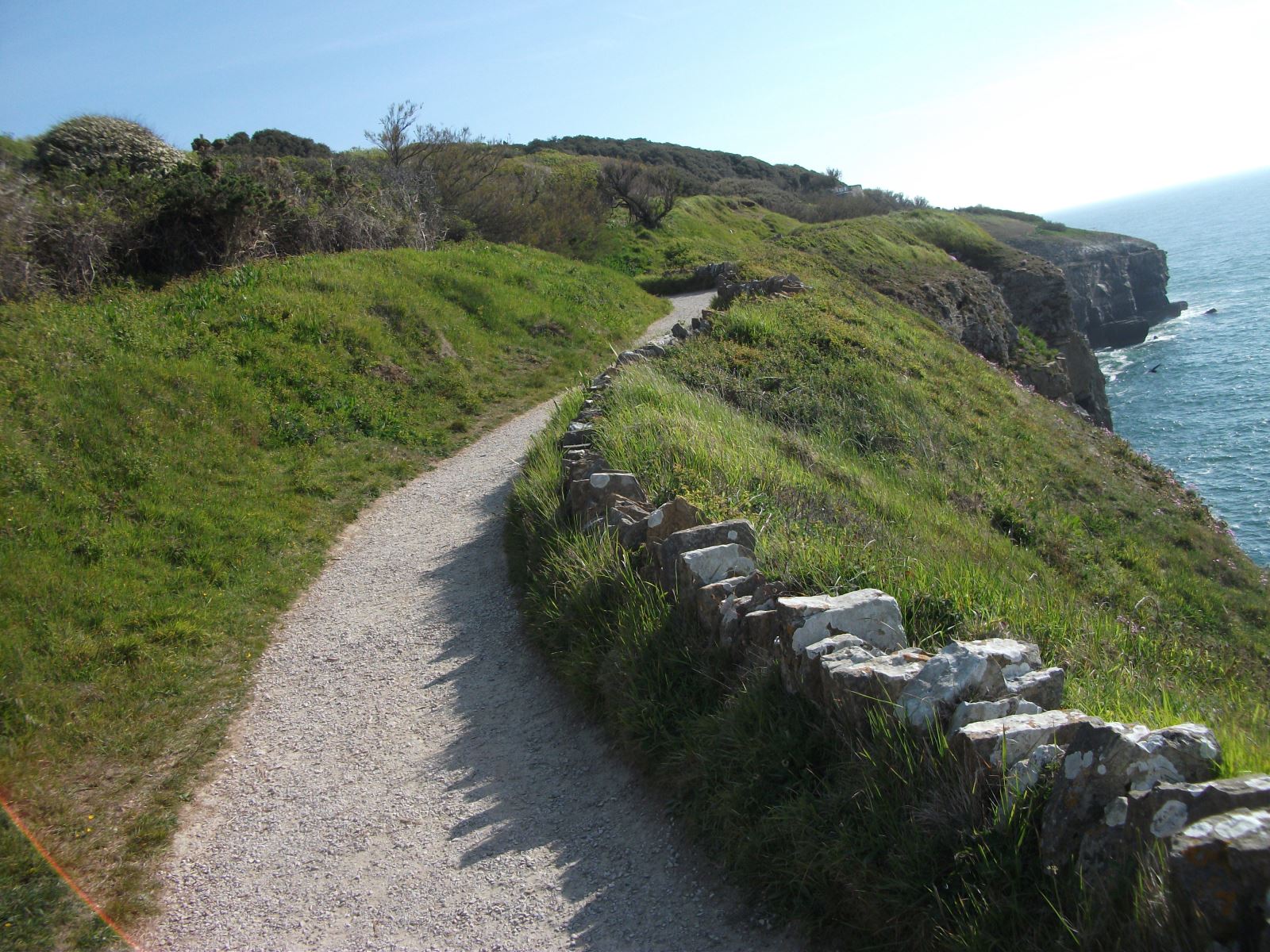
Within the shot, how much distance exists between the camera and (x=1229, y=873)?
2135 mm

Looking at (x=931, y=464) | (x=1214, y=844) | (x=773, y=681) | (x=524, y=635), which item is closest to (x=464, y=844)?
(x=773, y=681)

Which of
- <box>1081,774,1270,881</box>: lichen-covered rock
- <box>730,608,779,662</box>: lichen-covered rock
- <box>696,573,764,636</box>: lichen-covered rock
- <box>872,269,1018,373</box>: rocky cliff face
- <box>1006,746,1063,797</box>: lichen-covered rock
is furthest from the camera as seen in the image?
<box>872,269,1018,373</box>: rocky cliff face

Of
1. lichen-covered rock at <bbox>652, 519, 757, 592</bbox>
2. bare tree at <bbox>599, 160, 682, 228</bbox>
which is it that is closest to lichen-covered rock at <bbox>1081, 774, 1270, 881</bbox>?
lichen-covered rock at <bbox>652, 519, 757, 592</bbox>

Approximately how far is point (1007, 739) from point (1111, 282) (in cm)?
6891

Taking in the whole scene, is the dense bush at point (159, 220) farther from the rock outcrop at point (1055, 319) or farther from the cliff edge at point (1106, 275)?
the cliff edge at point (1106, 275)

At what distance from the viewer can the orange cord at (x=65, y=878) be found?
12.1ft

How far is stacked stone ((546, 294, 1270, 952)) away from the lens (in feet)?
7.13

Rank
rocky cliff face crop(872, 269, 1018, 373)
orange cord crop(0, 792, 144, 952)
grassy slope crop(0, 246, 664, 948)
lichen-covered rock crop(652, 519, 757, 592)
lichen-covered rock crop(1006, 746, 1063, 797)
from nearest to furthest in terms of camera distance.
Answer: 1. lichen-covered rock crop(1006, 746, 1063, 797)
2. orange cord crop(0, 792, 144, 952)
3. grassy slope crop(0, 246, 664, 948)
4. lichen-covered rock crop(652, 519, 757, 592)
5. rocky cliff face crop(872, 269, 1018, 373)

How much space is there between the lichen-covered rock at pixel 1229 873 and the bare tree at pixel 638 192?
121 ft

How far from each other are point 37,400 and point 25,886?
18.9 ft

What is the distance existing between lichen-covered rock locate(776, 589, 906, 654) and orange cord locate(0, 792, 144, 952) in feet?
10.6

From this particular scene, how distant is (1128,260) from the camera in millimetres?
63625

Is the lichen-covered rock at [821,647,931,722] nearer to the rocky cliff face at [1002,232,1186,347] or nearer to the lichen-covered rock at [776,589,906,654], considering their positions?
the lichen-covered rock at [776,589,906,654]

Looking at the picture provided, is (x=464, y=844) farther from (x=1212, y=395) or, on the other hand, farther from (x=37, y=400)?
(x=1212, y=395)
